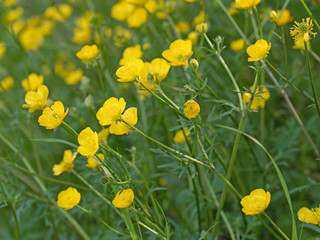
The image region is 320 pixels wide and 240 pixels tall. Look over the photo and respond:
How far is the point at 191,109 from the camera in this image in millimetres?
1064

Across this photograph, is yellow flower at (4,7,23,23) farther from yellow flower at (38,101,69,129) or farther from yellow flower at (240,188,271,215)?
yellow flower at (240,188,271,215)

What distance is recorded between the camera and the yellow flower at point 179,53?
1158 millimetres

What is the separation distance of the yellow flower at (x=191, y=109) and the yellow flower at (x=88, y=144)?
26cm

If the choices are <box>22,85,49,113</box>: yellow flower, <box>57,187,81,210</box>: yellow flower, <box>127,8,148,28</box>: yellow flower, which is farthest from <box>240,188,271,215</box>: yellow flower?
<box>127,8,148,28</box>: yellow flower

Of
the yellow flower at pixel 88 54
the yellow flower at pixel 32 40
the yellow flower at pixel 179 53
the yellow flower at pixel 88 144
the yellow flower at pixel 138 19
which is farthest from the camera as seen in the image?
the yellow flower at pixel 32 40

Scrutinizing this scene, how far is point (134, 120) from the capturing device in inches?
43.2

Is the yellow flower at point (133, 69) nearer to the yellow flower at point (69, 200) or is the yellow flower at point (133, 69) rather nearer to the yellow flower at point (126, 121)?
the yellow flower at point (126, 121)

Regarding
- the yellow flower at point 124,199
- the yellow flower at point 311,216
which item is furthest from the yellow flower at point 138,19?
the yellow flower at point 311,216

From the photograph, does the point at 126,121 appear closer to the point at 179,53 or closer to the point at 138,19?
the point at 179,53

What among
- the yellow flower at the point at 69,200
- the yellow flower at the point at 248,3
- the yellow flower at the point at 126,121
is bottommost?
the yellow flower at the point at 69,200

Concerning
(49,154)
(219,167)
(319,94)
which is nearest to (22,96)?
(49,154)

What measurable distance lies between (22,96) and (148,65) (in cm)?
140

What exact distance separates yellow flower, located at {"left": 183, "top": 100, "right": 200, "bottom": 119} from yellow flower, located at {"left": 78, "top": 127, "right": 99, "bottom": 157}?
257mm

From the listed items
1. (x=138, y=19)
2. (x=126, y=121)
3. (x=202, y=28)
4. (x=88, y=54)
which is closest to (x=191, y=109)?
(x=126, y=121)
